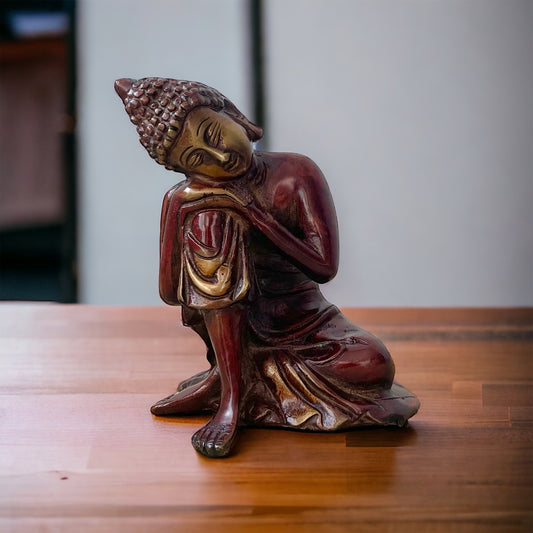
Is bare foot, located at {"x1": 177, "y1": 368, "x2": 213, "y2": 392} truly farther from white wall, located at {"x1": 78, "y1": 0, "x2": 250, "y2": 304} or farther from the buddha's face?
white wall, located at {"x1": 78, "y1": 0, "x2": 250, "y2": 304}

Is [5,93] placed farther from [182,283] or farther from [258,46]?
[182,283]

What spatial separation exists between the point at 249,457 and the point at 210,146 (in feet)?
1.67

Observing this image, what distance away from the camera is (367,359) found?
137 cm

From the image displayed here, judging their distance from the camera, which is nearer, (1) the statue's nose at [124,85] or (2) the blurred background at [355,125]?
(1) the statue's nose at [124,85]

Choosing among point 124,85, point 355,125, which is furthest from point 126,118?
point 124,85

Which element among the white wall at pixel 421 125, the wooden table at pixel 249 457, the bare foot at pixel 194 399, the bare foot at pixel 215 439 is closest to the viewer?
the wooden table at pixel 249 457

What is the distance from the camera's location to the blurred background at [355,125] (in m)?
2.85

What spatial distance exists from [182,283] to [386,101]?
1725 mm

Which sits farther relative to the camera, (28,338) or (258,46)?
(258,46)

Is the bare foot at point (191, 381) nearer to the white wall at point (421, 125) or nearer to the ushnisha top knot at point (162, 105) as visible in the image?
the ushnisha top knot at point (162, 105)

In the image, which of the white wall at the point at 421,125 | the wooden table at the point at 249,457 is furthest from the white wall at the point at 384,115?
the wooden table at the point at 249,457

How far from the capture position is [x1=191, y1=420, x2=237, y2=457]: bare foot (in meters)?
1.29

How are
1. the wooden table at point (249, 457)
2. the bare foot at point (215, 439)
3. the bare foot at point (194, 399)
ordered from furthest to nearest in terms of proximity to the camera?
the bare foot at point (194, 399), the bare foot at point (215, 439), the wooden table at point (249, 457)

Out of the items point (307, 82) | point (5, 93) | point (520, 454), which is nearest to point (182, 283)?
point (520, 454)
